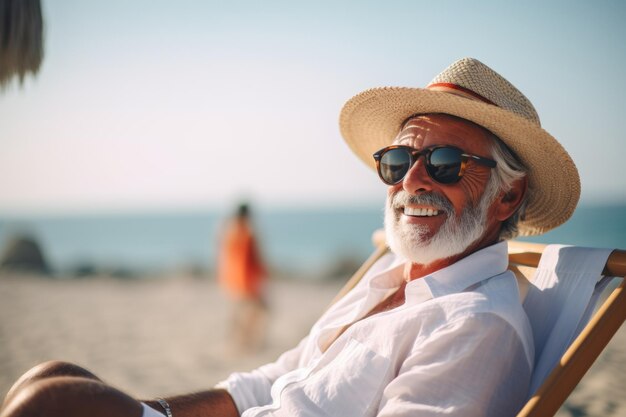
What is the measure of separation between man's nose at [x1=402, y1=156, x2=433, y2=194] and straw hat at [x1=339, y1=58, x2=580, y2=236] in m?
0.26

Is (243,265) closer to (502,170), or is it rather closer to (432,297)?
(502,170)

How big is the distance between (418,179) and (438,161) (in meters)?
→ 0.11

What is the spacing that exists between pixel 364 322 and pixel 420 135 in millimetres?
873

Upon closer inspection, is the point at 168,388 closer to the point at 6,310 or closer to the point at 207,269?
the point at 6,310

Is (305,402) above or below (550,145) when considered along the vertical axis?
below

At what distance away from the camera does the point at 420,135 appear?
236 cm

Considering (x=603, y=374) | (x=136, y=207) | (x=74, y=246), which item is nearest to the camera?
(x=603, y=374)

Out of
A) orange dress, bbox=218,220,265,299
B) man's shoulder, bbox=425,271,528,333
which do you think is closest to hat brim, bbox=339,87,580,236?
man's shoulder, bbox=425,271,528,333

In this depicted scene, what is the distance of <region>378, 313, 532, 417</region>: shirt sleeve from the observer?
1.69m

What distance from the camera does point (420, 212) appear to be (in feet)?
7.57

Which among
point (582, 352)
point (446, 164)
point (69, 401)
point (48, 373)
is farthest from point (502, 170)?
point (48, 373)

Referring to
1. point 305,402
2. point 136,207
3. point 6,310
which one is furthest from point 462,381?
point 136,207

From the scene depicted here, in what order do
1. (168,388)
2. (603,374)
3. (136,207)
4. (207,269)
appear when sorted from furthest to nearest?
(136,207), (207,269), (168,388), (603,374)

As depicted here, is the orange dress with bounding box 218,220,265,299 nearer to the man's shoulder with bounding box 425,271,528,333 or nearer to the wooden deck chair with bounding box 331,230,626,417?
the man's shoulder with bounding box 425,271,528,333
